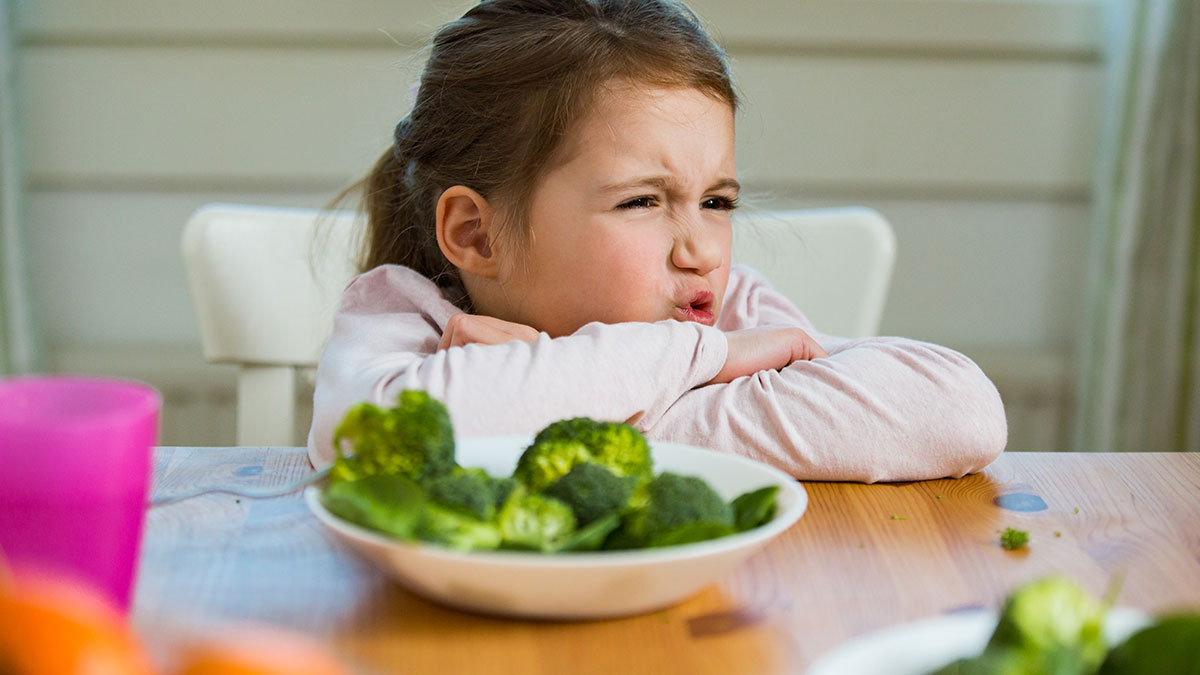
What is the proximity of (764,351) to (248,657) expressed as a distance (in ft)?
2.60

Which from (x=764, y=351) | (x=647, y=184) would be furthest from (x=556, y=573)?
(x=647, y=184)

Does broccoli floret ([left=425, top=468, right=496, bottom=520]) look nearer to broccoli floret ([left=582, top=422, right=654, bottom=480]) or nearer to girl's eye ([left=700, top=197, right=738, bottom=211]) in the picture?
broccoli floret ([left=582, top=422, right=654, bottom=480])

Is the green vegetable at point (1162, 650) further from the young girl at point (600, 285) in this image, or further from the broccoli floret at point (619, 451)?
the young girl at point (600, 285)

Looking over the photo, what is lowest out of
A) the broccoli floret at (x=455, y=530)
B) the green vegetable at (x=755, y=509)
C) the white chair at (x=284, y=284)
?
the white chair at (x=284, y=284)

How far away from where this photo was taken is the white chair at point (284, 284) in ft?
4.70

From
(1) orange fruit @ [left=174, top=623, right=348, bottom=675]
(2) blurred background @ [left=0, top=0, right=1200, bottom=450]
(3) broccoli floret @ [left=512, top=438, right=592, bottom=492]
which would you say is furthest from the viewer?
(2) blurred background @ [left=0, top=0, right=1200, bottom=450]

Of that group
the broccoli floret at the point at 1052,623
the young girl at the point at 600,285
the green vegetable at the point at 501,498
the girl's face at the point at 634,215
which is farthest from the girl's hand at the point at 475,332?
the broccoli floret at the point at 1052,623

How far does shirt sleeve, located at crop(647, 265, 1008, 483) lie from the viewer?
91 centimetres

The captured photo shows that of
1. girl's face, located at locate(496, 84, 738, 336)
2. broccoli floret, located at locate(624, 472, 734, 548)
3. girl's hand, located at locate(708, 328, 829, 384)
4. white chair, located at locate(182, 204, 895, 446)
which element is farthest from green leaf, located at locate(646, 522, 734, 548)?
white chair, located at locate(182, 204, 895, 446)

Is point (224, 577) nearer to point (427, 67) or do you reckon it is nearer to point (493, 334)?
point (493, 334)

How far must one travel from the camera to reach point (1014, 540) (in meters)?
0.75

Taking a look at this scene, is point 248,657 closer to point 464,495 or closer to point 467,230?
point 464,495

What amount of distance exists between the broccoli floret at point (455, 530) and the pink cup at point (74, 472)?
0.45 feet

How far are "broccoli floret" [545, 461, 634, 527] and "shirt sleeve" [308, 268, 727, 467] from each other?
28 cm
